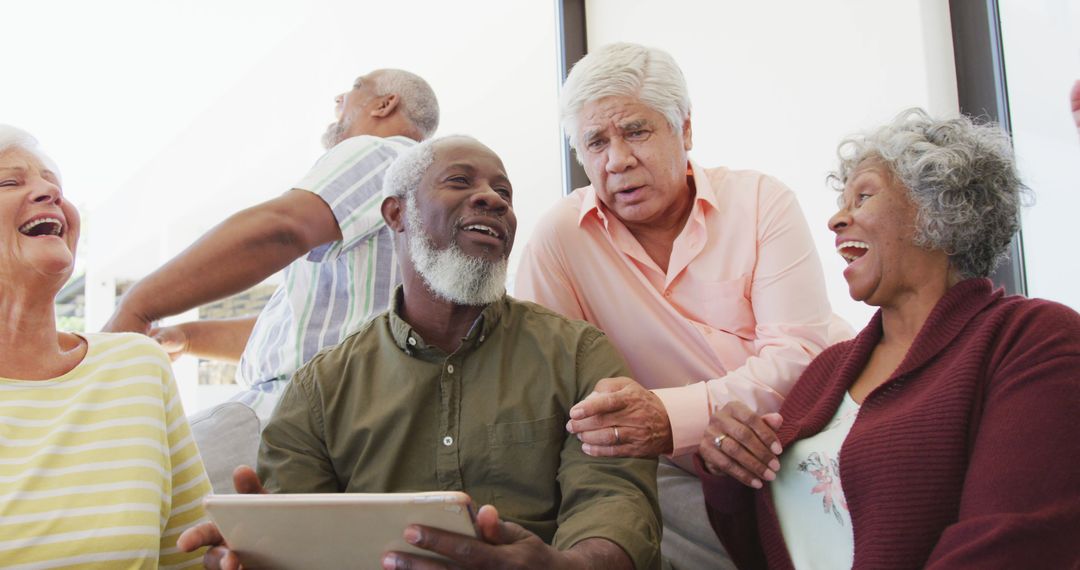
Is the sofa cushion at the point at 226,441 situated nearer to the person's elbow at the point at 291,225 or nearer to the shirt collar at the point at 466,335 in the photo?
the person's elbow at the point at 291,225

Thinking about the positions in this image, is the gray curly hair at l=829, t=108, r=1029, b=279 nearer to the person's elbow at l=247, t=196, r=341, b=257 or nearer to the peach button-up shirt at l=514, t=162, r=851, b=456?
the peach button-up shirt at l=514, t=162, r=851, b=456

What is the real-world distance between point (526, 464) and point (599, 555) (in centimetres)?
31

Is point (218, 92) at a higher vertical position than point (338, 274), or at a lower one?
higher

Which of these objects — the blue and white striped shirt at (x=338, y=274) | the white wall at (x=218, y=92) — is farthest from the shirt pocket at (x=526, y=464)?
the white wall at (x=218, y=92)

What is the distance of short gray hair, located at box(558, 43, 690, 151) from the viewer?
2.26 metres

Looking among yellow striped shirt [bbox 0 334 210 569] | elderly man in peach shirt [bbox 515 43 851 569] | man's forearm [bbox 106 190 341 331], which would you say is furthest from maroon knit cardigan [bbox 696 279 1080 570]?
man's forearm [bbox 106 190 341 331]

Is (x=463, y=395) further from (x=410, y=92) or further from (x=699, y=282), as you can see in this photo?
(x=410, y=92)

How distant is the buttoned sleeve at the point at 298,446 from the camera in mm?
1729

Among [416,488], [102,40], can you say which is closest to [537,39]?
[102,40]

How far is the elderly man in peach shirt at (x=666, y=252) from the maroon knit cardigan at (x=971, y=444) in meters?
0.48

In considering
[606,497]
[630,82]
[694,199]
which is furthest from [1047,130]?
[606,497]

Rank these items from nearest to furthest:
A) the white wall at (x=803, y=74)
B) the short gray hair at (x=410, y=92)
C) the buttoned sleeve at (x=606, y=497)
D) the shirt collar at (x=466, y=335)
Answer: the buttoned sleeve at (x=606, y=497), the shirt collar at (x=466, y=335), the short gray hair at (x=410, y=92), the white wall at (x=803, y=74)

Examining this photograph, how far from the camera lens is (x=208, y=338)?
9.27 ft

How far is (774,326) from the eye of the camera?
2.12m
